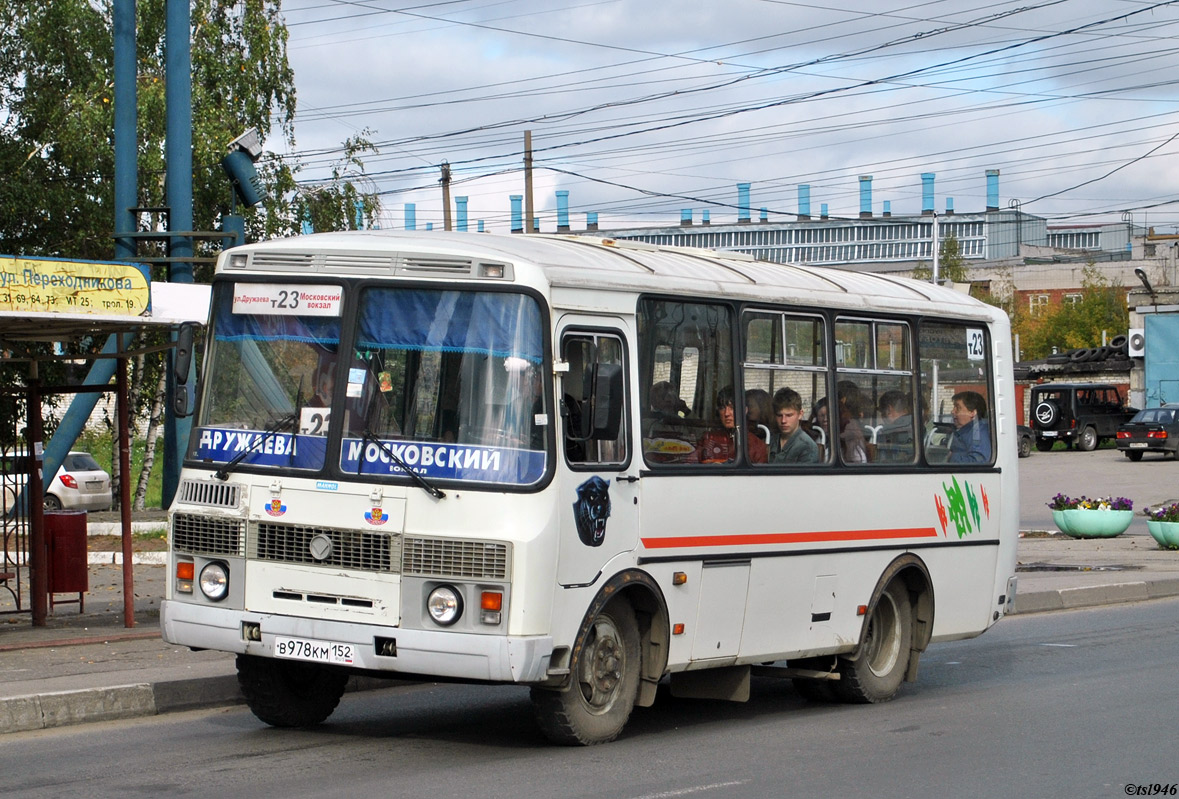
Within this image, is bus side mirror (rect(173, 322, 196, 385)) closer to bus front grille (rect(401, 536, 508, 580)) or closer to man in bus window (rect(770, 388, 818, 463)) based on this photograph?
bus front grille (rect(401, 536, 508, 580))

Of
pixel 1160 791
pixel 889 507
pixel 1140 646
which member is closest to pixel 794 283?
pixel 889 507

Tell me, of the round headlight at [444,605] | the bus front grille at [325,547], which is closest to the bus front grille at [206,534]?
the bus front grille at [325,547]

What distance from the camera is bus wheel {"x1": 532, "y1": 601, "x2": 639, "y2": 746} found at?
8.25 meters

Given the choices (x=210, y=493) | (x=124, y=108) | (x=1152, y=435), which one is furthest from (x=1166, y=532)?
(x=1152, y=435)

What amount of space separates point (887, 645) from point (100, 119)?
77.1 feet

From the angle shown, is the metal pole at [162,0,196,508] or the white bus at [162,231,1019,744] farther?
the metal pole at [162,0,196,508]

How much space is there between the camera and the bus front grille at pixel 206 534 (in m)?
8.32

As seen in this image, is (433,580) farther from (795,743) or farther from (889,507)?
(889,507)

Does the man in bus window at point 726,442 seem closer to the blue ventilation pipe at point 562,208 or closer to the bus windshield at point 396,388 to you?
the bus windshield at point 396,388

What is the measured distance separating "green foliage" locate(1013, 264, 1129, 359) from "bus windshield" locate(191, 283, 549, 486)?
8537 cm

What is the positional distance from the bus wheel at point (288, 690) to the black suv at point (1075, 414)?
158ft

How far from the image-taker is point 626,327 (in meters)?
8.71

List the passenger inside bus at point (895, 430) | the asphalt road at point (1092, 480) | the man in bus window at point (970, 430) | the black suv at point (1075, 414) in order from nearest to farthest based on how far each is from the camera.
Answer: the passenger inside bus at point (895, 430)
the man in bus window at point (970, 430)
the asphalt road at point (1092, 480)
the black suv at point (1075, 414)

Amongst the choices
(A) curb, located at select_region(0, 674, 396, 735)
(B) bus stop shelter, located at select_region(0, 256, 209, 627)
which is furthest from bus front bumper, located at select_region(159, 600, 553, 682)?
(B) bus stop shelter, located at select_region(0, 256, 209, 627)
